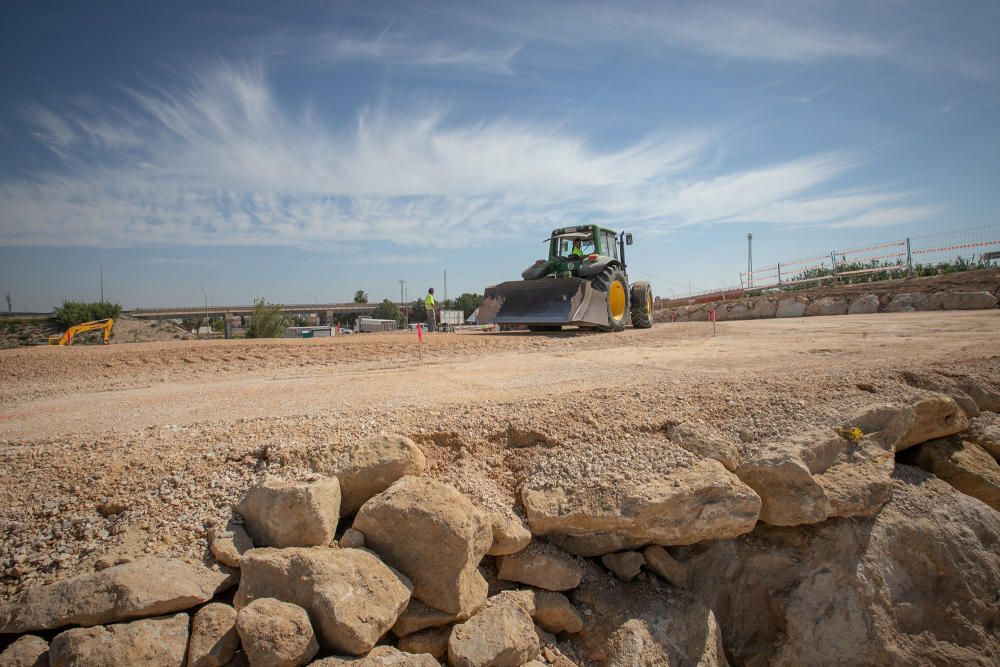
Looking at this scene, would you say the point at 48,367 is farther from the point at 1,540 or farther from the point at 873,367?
the point at 873,367

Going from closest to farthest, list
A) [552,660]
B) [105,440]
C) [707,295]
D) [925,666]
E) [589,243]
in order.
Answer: [552,660], [105,440], [925,666], [589,243], [707,295]

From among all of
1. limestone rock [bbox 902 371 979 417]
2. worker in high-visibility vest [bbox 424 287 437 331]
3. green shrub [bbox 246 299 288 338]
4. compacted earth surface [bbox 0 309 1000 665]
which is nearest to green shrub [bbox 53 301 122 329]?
green shrub [bbox 246 299 288 338]

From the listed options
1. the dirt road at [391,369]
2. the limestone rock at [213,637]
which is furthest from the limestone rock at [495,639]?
the dirt road at [391,369]

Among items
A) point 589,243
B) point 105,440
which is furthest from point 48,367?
point 589,243

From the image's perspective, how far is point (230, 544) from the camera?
2438mm

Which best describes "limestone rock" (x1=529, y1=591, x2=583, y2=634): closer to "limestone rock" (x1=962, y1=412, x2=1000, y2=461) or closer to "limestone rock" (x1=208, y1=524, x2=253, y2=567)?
"limestone rock" (x1=208, y1=524, x2=253, y2=567)

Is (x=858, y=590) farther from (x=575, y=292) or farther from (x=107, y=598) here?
(x=575, y=292)

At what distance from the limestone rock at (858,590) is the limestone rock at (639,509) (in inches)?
19.6

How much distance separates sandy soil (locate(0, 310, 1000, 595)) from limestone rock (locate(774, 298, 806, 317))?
33.0ft

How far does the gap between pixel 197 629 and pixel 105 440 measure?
1.62m

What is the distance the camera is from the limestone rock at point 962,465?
15.2 feet

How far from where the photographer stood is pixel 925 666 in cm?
365

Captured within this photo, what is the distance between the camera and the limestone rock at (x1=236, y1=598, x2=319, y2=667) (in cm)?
199

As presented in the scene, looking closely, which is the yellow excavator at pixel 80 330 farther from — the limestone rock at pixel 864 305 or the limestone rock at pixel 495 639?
the limestone rock at pixel 864 305
